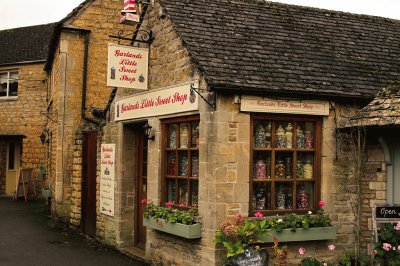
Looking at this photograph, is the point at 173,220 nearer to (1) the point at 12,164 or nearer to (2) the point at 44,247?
(2) the point at 44,247

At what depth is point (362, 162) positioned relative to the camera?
8406 millimetres

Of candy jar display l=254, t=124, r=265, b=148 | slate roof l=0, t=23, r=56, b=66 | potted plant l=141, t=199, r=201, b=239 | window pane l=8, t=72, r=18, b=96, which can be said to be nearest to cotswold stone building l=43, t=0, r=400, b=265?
candy jar display l=254, t=124, r=265, b=148

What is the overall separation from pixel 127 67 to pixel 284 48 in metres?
2.68

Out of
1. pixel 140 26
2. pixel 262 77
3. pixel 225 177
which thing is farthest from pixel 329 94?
pixel 140 26

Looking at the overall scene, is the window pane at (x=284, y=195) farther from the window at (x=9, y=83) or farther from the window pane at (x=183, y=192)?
the window at (x=9, y=83)

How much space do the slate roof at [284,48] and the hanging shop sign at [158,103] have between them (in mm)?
627

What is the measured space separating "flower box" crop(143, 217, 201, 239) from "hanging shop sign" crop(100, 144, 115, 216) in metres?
2.39

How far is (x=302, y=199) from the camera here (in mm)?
8336

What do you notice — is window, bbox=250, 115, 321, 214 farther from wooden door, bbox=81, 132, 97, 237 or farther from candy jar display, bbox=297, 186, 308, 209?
wooden door, bbox=81, 132, 97, 237

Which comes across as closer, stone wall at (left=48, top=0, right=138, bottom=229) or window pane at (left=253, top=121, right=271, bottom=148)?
window pane at (left=253, top=121, right=271, bottom=148)

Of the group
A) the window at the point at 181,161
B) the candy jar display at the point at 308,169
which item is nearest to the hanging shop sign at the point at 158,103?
the window at the point at 181,161

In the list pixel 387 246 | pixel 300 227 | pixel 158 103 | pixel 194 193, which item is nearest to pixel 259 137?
pixel 194 193

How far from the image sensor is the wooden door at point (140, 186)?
424 inches

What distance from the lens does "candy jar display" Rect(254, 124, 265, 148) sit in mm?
7988
